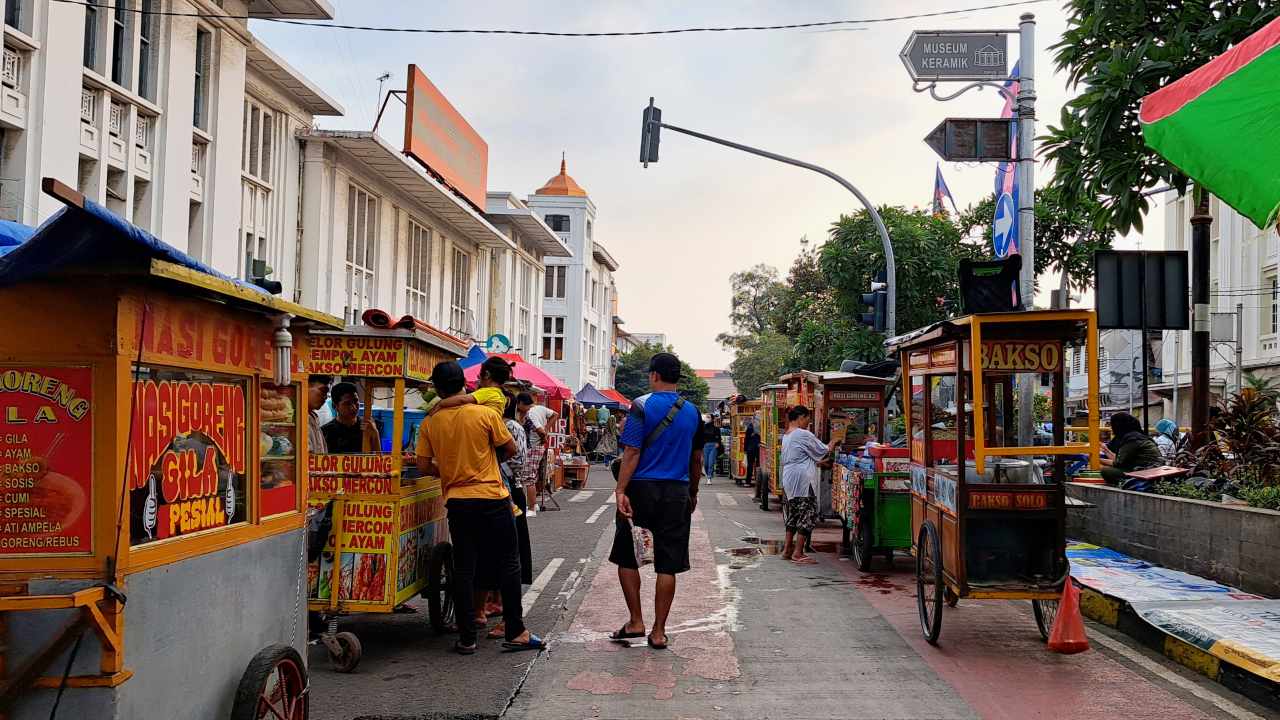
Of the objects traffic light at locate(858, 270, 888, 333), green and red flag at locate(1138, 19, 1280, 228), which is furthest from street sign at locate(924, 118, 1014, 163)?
green and red flag at locate(1138, 19, 1280, 228)

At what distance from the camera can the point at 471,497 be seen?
23.5 ft

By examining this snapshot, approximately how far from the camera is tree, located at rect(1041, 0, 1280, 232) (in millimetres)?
8859

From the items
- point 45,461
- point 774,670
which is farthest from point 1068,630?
point 45,461

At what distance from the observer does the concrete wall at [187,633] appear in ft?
11.7

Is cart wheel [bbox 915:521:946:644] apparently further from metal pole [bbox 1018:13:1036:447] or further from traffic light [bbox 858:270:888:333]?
traffic light [bbox 858:270:888:333]

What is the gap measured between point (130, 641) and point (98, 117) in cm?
1311

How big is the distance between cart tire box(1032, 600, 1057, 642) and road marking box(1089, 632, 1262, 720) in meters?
0.43

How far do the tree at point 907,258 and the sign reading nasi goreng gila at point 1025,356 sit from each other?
1510 cm

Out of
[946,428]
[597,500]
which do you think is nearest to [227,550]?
[946,428]

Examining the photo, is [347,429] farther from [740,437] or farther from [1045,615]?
[740,437]

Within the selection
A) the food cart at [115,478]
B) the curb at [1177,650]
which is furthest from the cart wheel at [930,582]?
the food cart at [115,478]

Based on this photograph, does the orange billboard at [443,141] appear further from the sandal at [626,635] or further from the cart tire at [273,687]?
the cart tire at [273,687]

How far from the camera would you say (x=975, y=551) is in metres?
7.75

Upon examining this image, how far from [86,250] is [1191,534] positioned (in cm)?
932
